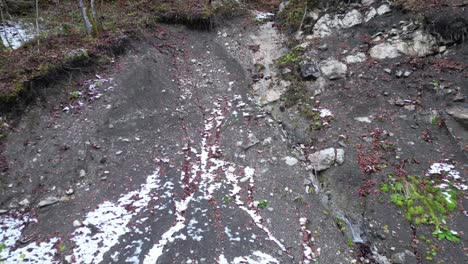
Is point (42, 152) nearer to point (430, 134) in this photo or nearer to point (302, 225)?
point (302, 225)

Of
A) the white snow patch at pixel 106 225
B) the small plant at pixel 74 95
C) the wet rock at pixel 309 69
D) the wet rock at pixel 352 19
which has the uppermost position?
the wet rock at pixel 352 19

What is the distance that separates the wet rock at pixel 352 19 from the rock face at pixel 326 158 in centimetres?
651

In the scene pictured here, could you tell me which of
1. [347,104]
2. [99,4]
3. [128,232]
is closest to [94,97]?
[128,232]

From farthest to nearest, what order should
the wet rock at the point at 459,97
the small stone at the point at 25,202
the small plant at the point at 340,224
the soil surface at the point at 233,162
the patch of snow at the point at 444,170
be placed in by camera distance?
the wet rock at the point at 459,97
the patch of snow at the point at 444,170
the small stone at the point at 25,202
the small plant at the point at 340,224
the soil surface at the point at 233,162

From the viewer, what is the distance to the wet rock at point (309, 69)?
10.2m

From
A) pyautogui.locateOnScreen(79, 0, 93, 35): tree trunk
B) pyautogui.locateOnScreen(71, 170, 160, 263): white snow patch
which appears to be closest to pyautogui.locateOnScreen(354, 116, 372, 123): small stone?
pyautogui.locateOnScreen(71, 170, 160, 263): white snow patch

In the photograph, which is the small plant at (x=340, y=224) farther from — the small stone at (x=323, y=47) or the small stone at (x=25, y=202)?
the small stone at (x=323, y=47)

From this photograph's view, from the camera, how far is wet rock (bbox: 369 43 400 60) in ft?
31.2

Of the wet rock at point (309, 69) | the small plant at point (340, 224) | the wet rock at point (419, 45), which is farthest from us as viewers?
the wet rock at point (309, 69)

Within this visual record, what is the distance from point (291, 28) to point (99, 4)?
10696 millimetres

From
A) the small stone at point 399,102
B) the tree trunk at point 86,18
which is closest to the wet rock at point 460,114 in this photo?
the small stone at point 399,102

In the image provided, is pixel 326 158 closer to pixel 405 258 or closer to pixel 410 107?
pixel 405 258

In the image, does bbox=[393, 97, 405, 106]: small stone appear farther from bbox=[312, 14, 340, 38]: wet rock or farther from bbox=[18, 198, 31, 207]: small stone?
bbox=[18, 198, 31, 207]: small stone

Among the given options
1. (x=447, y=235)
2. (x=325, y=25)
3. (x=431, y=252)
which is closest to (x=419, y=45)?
(x=325, y=25)
